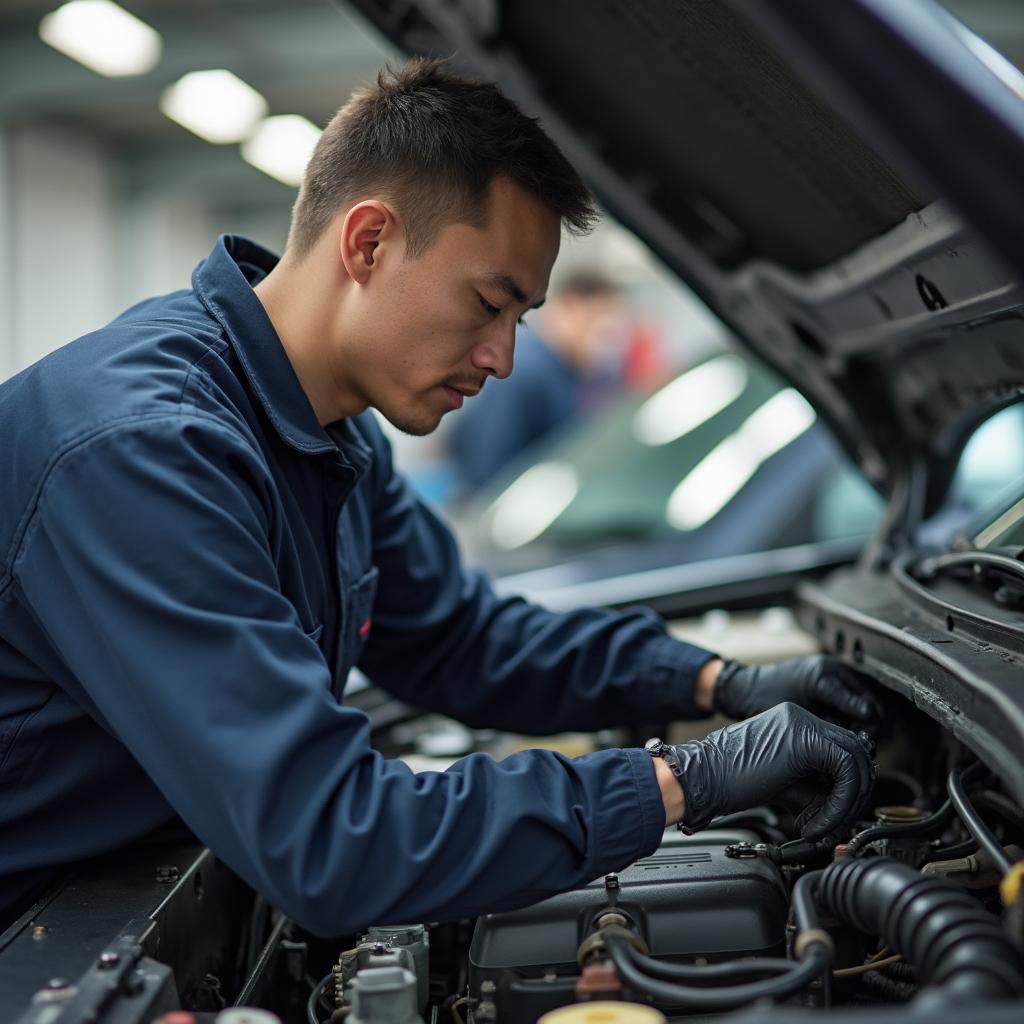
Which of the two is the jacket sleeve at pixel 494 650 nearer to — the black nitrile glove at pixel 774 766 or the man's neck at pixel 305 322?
the man's neck at pixel 305 322

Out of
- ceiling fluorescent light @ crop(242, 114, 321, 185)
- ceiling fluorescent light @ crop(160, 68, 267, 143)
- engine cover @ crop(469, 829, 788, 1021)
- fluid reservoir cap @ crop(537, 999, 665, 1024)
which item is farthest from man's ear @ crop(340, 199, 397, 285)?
ceiling fluorescent light @ crop(242, 114, 321, 185)

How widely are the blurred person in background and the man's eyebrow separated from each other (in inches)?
140

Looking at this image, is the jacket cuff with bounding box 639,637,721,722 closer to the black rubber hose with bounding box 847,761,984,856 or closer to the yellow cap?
the black rubber hose with bounding box 847,761,984,856

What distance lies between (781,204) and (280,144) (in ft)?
25.1

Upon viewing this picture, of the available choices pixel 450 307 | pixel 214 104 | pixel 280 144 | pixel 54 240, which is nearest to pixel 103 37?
pixel 214 104

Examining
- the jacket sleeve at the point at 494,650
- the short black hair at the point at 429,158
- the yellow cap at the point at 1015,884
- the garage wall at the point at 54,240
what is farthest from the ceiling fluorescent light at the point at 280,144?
the yellow cap at the point at 1015,884

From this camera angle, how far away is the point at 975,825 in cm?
119

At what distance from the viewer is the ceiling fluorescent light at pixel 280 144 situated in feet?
27.5

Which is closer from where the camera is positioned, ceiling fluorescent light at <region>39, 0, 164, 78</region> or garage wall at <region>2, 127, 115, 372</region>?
ceiling fluorescent light at <region>39, 0, 164, 78</region>

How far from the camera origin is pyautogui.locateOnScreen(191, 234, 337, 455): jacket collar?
145cm

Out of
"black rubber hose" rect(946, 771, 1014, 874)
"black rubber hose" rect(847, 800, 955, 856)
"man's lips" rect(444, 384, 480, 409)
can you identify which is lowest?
"black rubber hose" rect(847, 800, 955, 856)

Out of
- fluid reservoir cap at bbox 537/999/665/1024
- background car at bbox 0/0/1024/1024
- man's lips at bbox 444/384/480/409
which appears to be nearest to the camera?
background car at bbox 0/0/1024/1024

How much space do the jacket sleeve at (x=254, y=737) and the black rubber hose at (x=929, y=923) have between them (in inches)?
7.3

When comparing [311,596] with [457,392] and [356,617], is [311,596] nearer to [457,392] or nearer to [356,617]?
[356,617]
